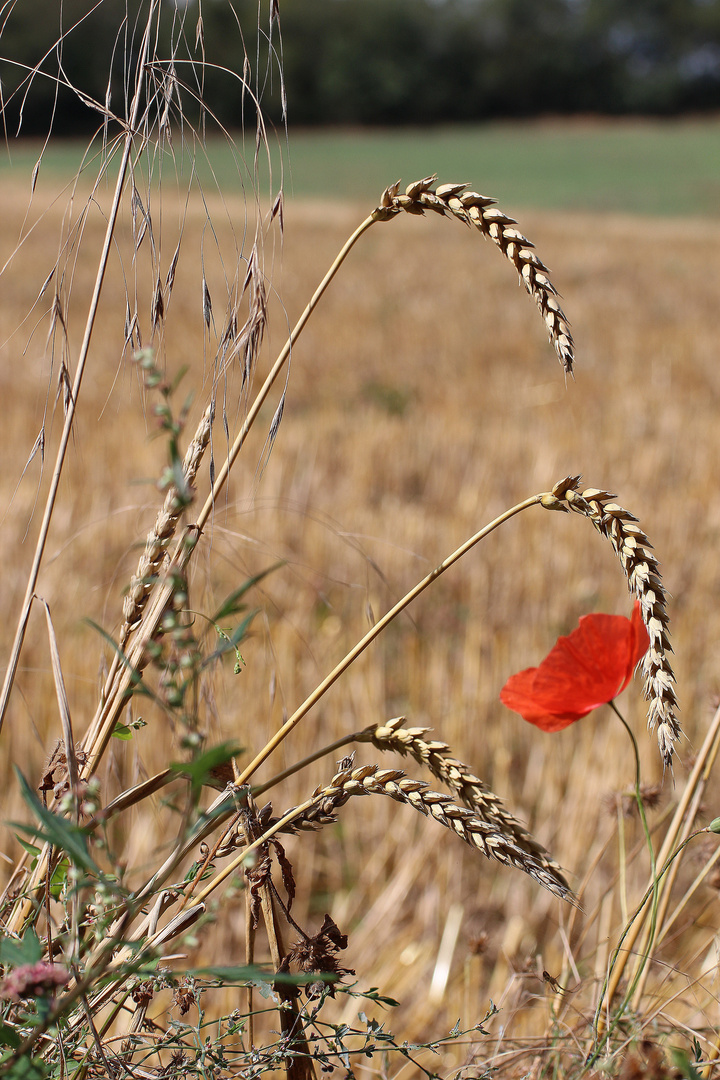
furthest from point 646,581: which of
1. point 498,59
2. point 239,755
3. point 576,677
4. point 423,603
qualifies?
point 498,59

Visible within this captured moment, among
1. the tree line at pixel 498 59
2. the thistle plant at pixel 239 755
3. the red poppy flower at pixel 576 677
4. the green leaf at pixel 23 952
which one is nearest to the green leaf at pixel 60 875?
the thistle plant at pixel 239 755

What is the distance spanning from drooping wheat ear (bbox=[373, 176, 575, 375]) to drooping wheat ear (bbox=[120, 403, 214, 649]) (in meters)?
0.18

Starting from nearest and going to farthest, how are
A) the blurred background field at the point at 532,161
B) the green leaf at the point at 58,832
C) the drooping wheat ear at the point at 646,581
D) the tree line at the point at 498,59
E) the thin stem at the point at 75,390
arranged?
the green leaf at the point at 58,832, the drooping wheat ear at the point at 646,581, the thin stem at the point at 75,390, the blurred background field at the point at 532,161, the tree line at the point at 498,59

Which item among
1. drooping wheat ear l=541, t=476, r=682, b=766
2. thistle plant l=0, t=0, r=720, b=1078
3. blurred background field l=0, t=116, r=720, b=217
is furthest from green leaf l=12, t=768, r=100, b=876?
blurred background field l=0, t=116, r=720, b=217

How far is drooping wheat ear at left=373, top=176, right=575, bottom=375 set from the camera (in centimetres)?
48

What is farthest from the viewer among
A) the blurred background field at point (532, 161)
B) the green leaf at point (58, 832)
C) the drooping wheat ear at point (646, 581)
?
the blurred background field at point (532, 161)

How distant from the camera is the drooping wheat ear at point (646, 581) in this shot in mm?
469

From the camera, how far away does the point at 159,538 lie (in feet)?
1.75

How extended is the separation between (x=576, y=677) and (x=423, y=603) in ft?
7.30

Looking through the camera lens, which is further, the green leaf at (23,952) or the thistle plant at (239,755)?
the thistle plant at (239,755)

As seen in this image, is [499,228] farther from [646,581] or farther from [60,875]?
[60,875]

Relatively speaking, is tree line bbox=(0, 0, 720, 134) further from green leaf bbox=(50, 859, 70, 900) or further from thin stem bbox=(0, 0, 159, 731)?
green leaf bbox=(50, 859, 70, 900)

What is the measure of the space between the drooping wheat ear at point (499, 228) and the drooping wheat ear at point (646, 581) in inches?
2.8

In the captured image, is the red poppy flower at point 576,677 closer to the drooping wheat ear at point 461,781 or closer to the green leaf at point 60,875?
the drooping wheat ear at point 461,781
